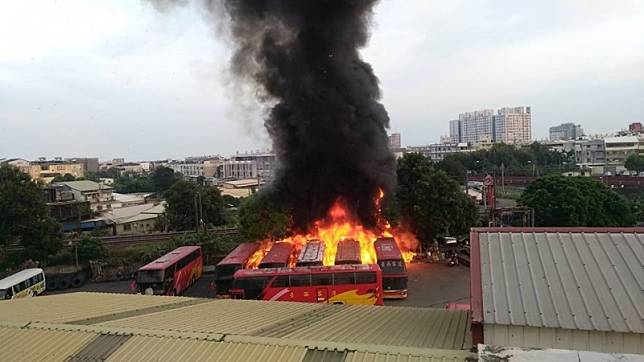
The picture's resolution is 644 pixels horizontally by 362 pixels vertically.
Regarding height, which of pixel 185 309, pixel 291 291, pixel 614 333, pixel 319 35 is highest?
pixel 319 35

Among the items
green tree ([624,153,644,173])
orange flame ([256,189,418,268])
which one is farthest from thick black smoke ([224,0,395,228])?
green tree ([624,153,644,173])

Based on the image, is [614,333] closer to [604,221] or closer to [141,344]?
[141,344]

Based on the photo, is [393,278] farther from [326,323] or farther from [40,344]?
[40,344]

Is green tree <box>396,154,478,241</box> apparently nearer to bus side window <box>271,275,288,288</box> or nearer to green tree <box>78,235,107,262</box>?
bus side window <box>271,275,288,288</box>

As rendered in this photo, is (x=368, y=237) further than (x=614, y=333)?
Yes

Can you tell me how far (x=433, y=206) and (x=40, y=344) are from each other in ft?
84.6

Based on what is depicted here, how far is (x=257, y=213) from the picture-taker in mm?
29766

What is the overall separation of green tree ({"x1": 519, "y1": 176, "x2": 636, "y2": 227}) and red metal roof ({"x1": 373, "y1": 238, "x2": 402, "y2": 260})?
13.5m

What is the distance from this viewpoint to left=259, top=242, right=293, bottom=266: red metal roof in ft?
76.5

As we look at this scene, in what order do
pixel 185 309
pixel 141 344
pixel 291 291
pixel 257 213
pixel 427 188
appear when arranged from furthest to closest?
1. pixel 427 188
2. pixel 257 213
3. pixel 291 291
4. pixel 185 309
5. pixel 141 344

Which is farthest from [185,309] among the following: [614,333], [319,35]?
[319,35]

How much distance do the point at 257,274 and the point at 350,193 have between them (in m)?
14.4

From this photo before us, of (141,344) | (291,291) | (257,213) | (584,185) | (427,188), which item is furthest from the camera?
(584,185)

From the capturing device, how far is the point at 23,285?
2352 cm
